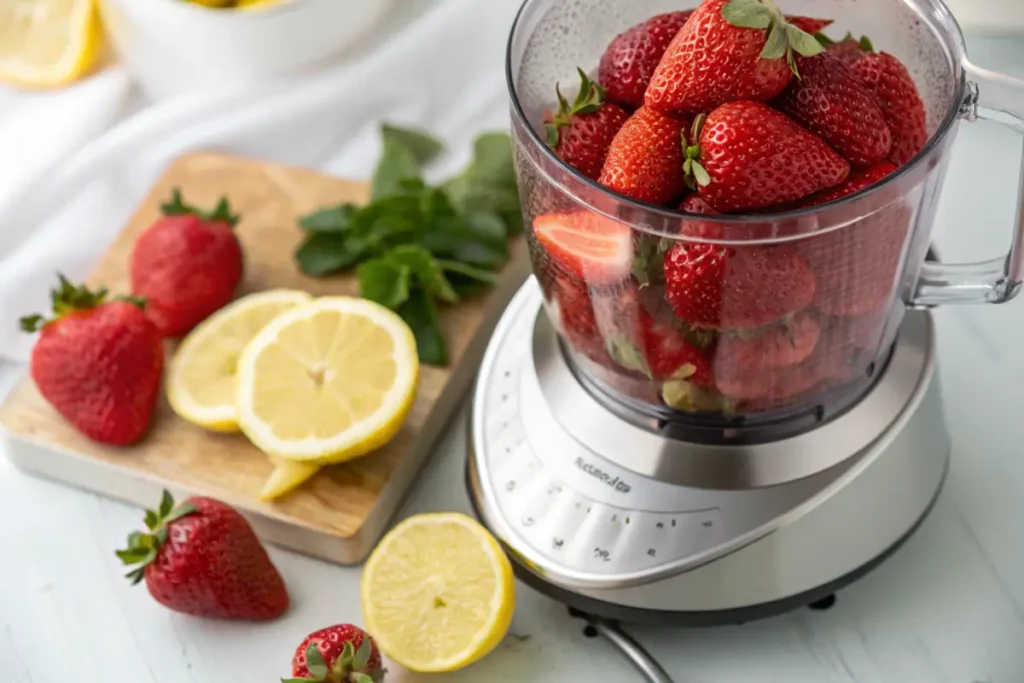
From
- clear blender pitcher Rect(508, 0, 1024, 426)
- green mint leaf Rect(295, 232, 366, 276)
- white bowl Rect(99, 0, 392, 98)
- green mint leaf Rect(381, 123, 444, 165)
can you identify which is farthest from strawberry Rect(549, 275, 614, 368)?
white bowl Rect(99, 0, 392, 98)

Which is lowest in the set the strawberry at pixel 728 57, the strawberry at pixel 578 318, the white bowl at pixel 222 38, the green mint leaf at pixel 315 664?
the green mint leaf at pixel 315 664

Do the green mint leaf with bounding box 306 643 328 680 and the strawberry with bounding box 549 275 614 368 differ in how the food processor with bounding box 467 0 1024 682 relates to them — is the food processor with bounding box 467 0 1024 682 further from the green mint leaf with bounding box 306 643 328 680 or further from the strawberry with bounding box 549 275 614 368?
the green mint leaf with bounding box 306 643 328 680

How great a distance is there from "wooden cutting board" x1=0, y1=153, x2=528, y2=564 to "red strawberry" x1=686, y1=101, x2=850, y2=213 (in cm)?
41

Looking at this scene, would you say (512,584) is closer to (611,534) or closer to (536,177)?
(611,534)

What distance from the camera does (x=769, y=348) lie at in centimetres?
75

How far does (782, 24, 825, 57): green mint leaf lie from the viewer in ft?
2.18

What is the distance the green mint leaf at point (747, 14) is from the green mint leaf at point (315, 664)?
0.46 metres

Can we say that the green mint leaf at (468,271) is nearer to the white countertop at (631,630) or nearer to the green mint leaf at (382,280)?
the green mint leaf at (382,280)

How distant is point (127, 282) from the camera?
117cm

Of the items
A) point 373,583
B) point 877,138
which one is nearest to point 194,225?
point 373,583

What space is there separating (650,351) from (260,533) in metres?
0.38

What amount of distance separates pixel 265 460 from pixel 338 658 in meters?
0.25

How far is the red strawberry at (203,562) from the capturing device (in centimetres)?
86

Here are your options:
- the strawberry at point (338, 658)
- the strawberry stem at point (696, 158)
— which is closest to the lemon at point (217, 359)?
the strawberry at point (338, 658)
